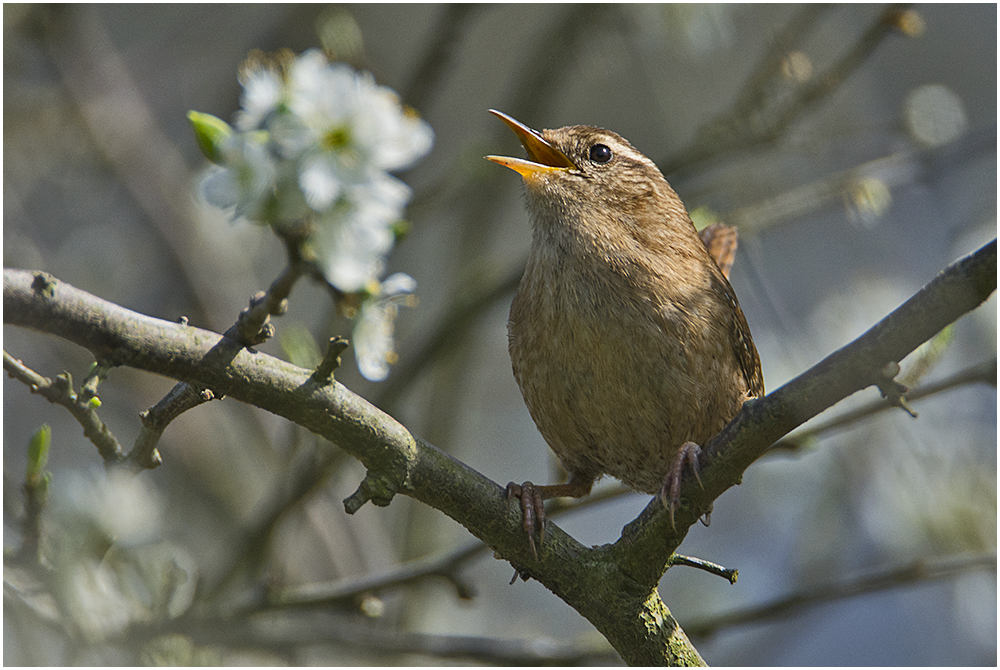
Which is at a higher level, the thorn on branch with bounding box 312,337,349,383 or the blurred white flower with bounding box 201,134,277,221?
the blurred white flower with bounding box 201,134,277,221

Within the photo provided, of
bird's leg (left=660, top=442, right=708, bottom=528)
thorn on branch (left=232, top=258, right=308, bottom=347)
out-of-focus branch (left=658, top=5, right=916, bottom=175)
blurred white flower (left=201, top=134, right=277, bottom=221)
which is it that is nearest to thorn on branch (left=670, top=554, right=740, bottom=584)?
bird's leg (left=660, top=442, right=708, bottom=528)

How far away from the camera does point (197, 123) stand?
2039mm

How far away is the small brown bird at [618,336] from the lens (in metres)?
2.73

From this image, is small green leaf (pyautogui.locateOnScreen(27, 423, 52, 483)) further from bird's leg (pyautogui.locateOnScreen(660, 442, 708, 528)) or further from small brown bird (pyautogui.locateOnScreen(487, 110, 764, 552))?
bird's leg (pyautogui.locateOnScreen(660, 442, 708, 528))

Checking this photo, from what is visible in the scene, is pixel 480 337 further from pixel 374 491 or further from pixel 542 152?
pixel 374 491

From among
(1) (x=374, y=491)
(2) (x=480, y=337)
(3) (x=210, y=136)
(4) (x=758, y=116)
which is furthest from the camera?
(2) (x=480, y=337)

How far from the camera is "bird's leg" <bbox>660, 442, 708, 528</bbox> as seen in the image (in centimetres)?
217

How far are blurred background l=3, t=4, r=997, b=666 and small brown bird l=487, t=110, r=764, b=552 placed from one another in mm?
378

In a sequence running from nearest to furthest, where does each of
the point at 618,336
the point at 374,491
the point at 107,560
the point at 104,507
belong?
the point at 374,491
the point at 618,336
the point at 104,507
the point at 107,560

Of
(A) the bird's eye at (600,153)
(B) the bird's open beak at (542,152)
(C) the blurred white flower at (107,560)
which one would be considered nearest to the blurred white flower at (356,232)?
(C) the blurred white flower at (107,560)

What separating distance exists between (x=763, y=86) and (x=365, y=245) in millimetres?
2498

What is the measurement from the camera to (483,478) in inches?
85.2

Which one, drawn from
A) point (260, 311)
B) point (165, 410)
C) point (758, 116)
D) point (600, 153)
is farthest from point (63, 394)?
point (758, 116)

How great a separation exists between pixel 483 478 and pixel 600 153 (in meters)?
1.64
